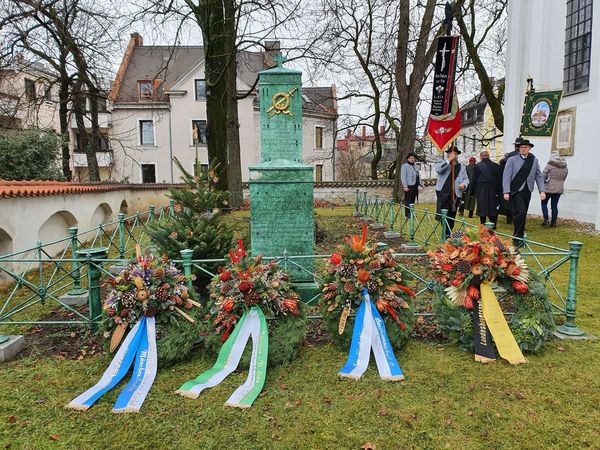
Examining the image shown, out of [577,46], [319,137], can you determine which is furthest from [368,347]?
[319,137]

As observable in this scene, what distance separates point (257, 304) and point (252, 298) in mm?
73

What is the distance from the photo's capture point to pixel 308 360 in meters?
3.94

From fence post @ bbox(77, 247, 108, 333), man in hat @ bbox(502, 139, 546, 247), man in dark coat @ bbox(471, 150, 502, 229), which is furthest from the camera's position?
man in dark coat @ bbox(471, 150, 502, 229)

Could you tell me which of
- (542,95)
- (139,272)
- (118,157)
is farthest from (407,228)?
(118,157)

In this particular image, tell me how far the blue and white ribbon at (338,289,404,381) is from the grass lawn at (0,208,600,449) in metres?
0.09

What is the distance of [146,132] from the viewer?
3064 cm

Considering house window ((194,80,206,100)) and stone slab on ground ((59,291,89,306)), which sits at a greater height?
house window ((194,80,206,100))

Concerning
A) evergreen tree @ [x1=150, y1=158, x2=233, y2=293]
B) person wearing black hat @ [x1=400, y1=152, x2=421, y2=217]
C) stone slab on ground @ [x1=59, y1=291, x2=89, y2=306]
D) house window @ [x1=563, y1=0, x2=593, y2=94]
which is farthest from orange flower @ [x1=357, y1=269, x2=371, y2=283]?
house window @ [x1=563, y1=0, x2=593, y2=94]

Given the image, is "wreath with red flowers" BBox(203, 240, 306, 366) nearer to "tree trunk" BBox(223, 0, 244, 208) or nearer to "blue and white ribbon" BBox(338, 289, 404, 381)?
"blue and white ribbon" BBox(338, 289, 404, 381)

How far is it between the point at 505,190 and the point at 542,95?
545cm

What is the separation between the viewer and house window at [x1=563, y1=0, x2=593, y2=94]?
11992mm

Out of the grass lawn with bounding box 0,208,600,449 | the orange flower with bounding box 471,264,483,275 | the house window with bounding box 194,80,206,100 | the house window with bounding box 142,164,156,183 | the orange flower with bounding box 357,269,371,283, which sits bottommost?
the grass lawn with bounding box 0,208,600,449

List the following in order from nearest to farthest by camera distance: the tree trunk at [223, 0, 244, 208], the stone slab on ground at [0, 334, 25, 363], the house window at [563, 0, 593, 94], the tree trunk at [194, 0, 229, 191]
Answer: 1. the stone slab on ground at [0, 334, 25, 363]
2. the house window at [563, 0, 593, 94]
3. the tree trunk at [194, 0, 229, 191]
4. the tree trunk at [223, 0, 244, 208]

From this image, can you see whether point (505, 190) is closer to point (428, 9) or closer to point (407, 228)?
point (407, 228)
